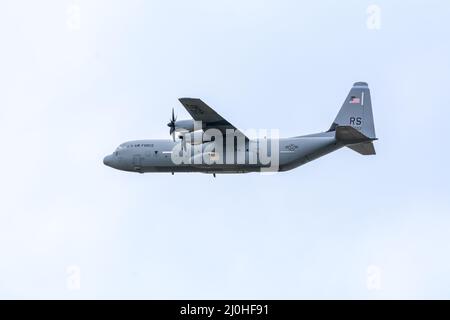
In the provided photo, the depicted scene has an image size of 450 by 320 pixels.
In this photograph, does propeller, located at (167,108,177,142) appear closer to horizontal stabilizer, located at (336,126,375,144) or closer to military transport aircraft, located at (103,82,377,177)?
military transport aircraft, located at (103,82,377,177)

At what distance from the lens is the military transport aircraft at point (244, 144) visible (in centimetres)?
4925

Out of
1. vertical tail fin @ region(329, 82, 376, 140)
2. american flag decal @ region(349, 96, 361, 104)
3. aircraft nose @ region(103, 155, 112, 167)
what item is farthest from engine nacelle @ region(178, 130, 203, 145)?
american flag decal @ region(349, 96, 361, 104)

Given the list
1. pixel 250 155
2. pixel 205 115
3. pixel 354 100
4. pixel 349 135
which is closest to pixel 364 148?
pixel 354 100

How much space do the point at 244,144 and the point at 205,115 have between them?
9.13ft

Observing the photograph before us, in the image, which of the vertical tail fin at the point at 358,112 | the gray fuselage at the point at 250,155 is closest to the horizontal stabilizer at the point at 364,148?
the vertical tail fin at the point at 358,112

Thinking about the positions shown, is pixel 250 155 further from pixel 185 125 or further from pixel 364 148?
pixel 364 148

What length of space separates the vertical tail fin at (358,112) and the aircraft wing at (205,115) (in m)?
5.85

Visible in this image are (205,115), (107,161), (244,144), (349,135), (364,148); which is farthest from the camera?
(107,161)

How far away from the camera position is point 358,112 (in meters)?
51.2

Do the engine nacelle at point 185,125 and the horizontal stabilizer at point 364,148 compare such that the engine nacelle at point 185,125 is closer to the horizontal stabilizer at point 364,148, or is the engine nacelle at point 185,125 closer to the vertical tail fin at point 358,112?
the vertical tail fin at point 358,112
